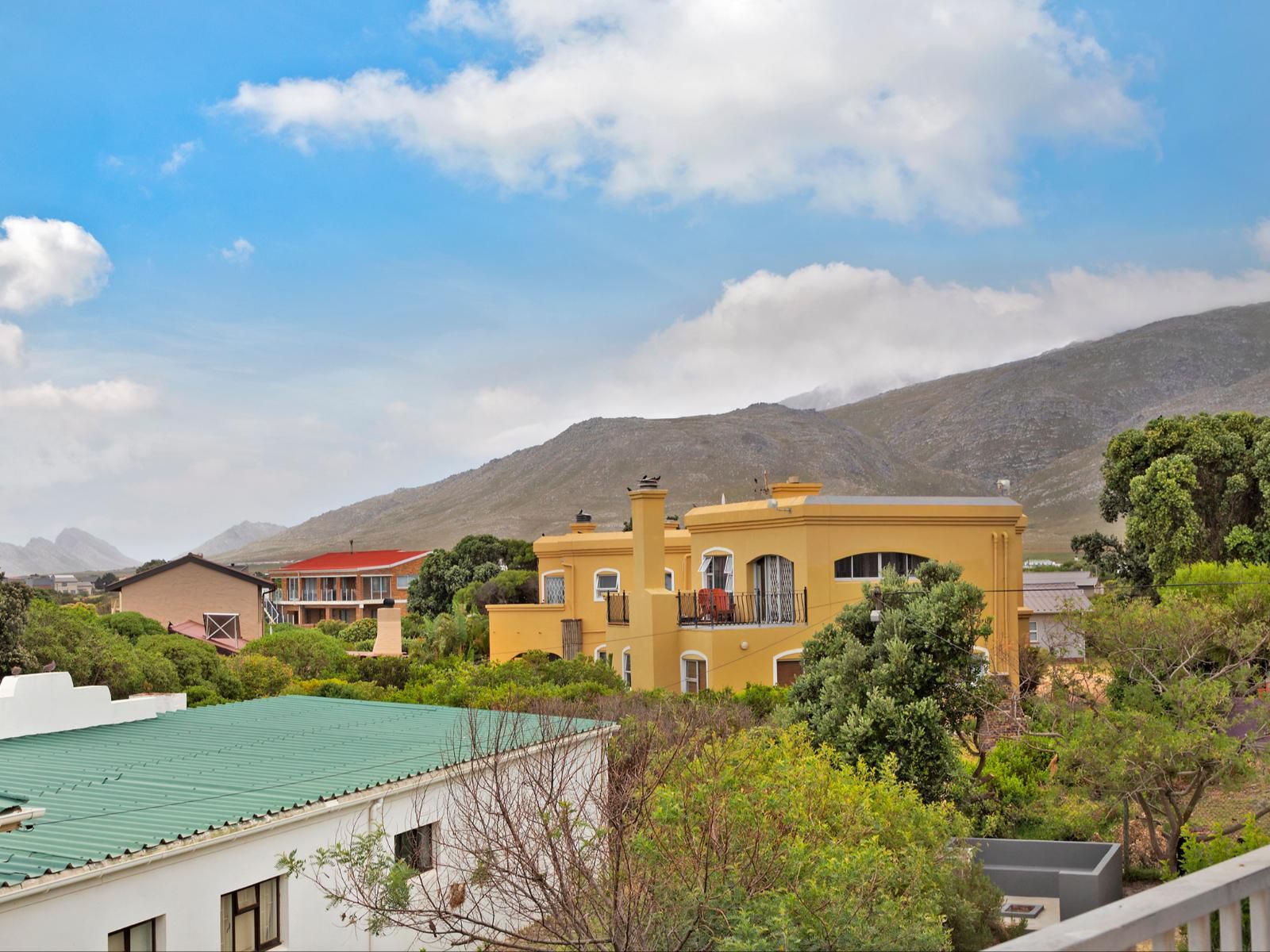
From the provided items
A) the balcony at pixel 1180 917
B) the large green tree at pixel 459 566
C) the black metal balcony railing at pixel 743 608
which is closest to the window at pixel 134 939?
the balcony at pixel 1180 917

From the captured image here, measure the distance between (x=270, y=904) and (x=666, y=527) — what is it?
32.5m

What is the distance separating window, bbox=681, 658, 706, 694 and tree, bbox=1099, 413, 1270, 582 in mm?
18645

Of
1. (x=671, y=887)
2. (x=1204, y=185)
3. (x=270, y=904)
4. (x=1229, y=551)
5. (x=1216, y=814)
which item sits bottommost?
(x=1216, y=814)

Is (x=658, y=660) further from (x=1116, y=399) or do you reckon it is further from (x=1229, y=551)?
(x=1116, y=399)

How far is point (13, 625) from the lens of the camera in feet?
83.6

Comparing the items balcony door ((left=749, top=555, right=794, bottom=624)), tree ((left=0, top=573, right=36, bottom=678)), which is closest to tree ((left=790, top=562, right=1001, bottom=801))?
balcony door ((left=749, top=555, right=794, bottom=624))

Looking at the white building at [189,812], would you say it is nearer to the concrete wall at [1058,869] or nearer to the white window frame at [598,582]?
the concrete wall at [1058,869]

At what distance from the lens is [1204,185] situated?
10731cm

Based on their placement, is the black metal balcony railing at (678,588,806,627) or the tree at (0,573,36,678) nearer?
the tree at (0,573,36,678)

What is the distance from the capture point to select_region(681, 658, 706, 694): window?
30.8 m

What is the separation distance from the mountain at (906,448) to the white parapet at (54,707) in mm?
95682

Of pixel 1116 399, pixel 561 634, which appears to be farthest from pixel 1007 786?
pixel 1116 399

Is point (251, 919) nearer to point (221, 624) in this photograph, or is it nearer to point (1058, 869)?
point (1058, 869)

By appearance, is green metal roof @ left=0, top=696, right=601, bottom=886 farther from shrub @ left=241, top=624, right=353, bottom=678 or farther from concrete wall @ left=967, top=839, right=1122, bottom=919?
shrub @ left=241, top=624, right=353, bottom=678
